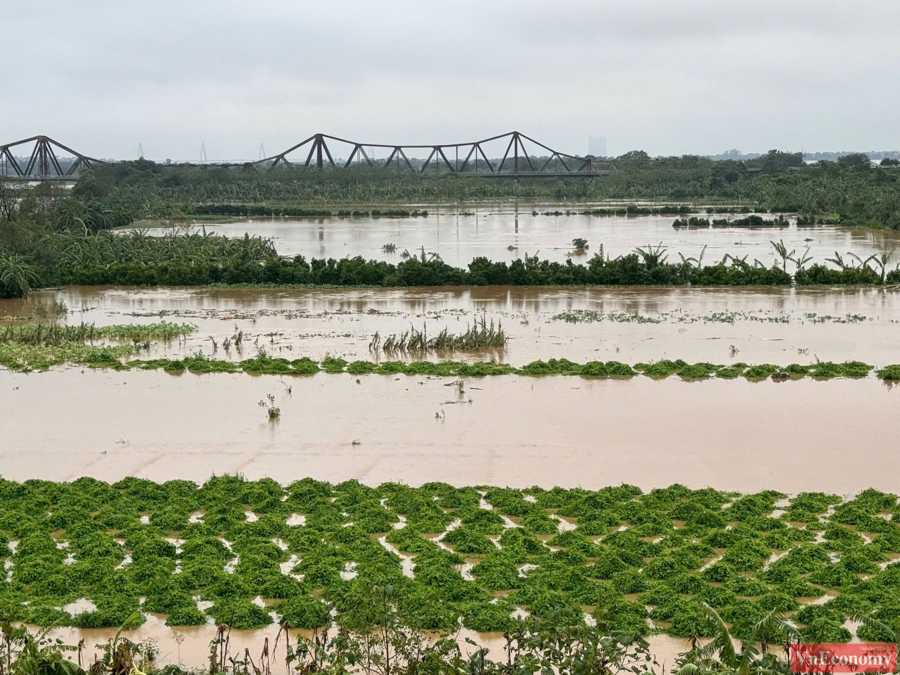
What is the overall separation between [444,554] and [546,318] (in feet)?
33.2

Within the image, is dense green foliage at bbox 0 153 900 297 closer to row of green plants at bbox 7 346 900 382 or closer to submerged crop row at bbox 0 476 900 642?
row of green plants at bbox 7 346 900 382

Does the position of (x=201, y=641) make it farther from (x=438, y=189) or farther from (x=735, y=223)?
(x=438, y=189)

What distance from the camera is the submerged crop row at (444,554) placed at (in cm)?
574

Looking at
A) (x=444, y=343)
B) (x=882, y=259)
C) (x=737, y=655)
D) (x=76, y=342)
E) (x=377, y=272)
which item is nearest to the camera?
(x=737, y=655)

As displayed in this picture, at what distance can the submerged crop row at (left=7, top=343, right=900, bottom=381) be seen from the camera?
39.4 ft

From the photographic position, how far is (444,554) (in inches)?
259

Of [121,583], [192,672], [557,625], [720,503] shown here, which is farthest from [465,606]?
[720,503]

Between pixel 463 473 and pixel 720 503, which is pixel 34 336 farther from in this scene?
pixel 720 503

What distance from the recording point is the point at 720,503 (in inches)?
299

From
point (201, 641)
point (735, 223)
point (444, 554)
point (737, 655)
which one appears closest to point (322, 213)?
point (735, 223)

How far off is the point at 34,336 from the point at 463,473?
8406 millimetres

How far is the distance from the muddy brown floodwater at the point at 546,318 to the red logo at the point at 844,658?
307 inches

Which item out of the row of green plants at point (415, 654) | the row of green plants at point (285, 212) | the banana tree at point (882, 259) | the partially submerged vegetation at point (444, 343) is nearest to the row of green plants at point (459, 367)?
the partially submerged vegetation at point (444, 343)

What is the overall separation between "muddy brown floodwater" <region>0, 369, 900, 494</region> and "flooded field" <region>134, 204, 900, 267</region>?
1288cm
